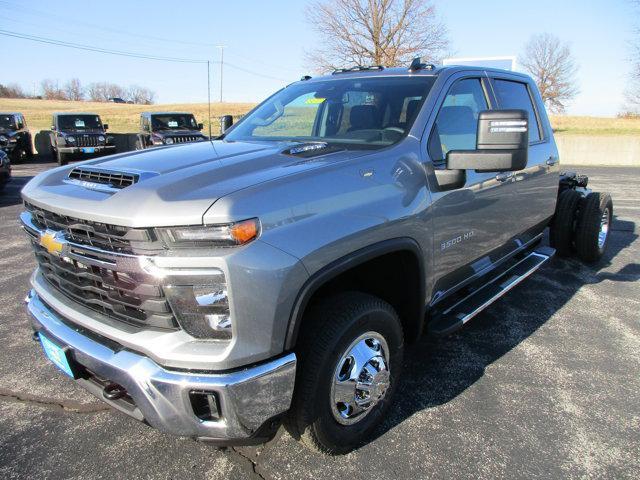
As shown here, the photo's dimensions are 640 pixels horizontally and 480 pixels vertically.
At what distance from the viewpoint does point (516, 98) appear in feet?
13.8

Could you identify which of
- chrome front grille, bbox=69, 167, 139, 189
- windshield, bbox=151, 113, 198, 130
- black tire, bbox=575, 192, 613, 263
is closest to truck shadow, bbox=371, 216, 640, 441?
black tire, bbox=575, 192, 613, 263

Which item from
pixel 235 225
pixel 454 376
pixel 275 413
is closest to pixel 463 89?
A: pixel 454 376

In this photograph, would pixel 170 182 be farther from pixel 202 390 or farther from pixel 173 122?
pixel 173 122

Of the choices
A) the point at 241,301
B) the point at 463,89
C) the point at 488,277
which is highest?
the point at 463,89

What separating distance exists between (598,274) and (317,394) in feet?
14.9

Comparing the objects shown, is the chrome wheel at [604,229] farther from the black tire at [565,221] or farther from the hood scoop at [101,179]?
the hood scoop at [101,179]

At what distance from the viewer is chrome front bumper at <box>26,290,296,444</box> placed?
73.0 inches

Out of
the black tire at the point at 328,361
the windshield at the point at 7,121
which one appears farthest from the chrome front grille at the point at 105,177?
the windshield at the point at 7,121

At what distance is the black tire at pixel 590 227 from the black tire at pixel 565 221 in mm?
77

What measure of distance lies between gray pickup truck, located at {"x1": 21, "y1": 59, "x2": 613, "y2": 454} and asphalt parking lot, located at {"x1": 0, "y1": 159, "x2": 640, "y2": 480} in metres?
0.33

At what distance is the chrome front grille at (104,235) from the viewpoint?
1886 mm

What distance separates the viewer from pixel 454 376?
10.7 feet

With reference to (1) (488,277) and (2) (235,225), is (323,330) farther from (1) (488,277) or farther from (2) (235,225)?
(1) (488,277)

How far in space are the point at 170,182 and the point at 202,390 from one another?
0.88 m
